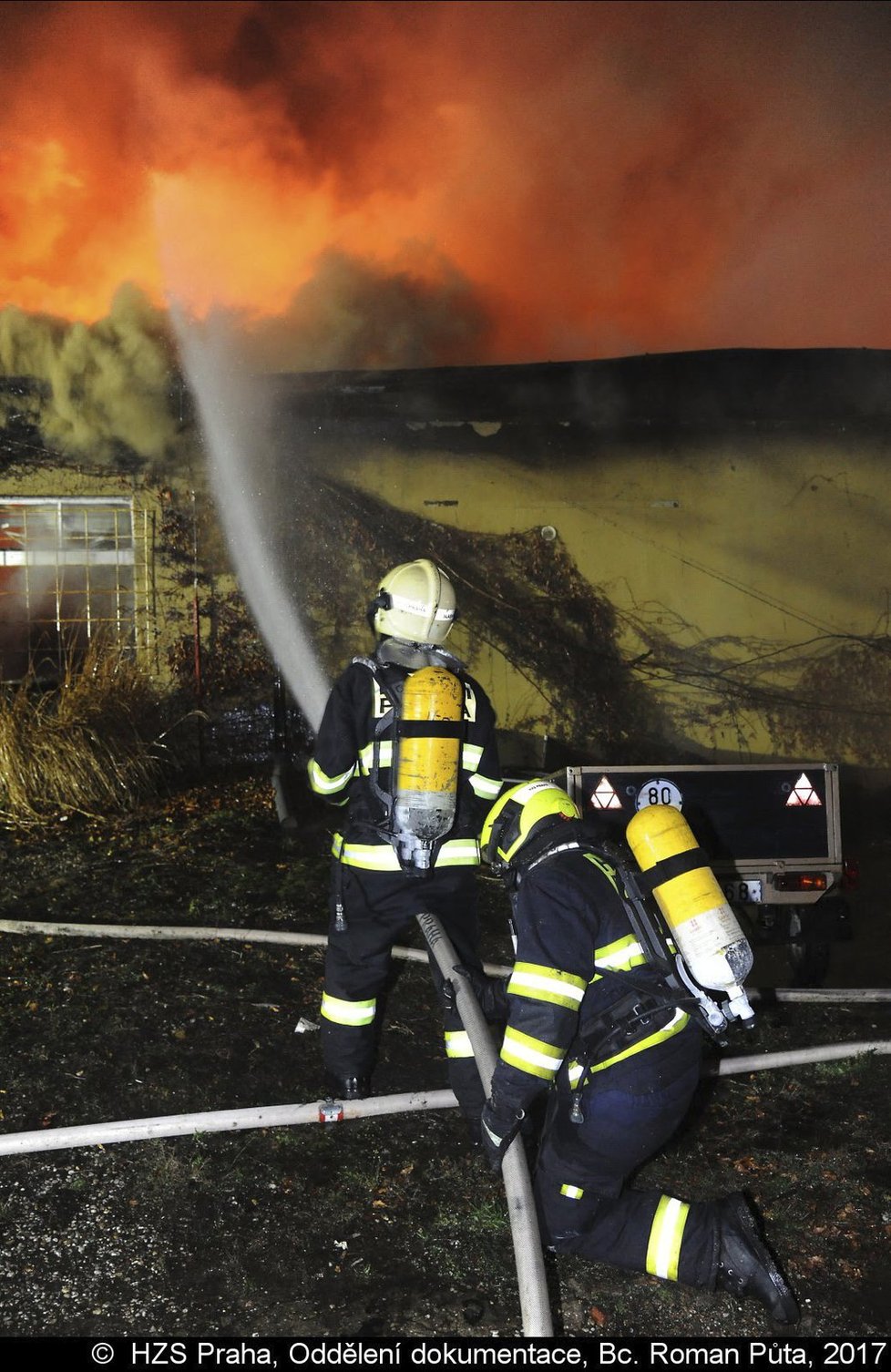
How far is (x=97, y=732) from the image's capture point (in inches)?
292

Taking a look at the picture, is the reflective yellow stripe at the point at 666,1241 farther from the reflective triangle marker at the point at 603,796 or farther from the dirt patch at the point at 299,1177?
the reflective triangle marker at the point at 603,796

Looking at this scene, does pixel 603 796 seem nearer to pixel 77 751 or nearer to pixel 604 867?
pixel 604 867

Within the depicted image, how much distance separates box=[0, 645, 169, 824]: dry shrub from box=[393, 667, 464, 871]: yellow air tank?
15.1 ft

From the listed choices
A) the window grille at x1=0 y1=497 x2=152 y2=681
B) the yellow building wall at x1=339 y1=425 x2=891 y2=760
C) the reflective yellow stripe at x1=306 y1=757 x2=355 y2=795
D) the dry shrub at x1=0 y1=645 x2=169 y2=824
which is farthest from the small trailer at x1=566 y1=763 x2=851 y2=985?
the window grille at x1=0 y1=497 x2=152 y2=681

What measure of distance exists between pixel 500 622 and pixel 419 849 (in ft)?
20.5

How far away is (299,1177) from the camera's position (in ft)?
10.5

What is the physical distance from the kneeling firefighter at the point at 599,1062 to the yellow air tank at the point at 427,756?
0.53 m

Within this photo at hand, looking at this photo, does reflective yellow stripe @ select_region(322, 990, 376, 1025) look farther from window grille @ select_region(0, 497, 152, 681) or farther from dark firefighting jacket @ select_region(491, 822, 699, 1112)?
window grille @ select_region(0, 497, 152, 681)

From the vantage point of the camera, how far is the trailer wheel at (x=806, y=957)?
4.79 m

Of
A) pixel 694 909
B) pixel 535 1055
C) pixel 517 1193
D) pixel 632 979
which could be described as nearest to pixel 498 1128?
pixel 517 1193

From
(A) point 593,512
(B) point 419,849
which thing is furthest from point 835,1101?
(A) point 593,512

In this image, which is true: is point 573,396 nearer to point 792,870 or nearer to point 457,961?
point 792,870

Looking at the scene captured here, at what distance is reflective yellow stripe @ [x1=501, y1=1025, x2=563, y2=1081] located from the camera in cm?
252

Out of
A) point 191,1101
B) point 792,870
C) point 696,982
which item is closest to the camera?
point 696,982
